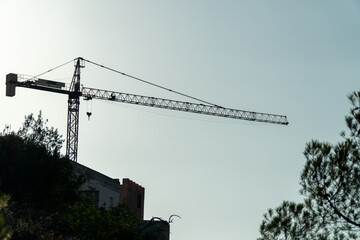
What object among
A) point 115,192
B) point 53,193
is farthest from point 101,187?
point 53,193

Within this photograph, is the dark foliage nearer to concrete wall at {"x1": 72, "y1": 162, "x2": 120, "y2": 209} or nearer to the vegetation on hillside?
the vegetation on hillside

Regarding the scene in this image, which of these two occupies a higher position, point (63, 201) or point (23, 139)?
point (23, 139)

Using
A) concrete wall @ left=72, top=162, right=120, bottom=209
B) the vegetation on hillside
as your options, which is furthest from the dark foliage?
concrete wall @ left=72, top=162, right=120, bottom=209

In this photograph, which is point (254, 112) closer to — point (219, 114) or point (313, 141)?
point (219, 114)

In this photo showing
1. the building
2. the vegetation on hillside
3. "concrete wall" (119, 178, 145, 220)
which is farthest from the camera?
"concrete wall" (119, 178, 145, 220)

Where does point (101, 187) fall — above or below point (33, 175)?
Answer: above

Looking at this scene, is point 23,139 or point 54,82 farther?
point 54,82

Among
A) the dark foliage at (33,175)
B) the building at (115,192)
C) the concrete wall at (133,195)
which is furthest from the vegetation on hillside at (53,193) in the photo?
the concrete wall at (133,195)

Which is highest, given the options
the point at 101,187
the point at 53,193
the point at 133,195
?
the point at 133,195

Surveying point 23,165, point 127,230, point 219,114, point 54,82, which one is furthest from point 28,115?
point 219,114

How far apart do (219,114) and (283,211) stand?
99891 mm

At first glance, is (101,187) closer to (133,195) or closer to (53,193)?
(133,195)

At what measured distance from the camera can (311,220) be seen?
32.4 meters

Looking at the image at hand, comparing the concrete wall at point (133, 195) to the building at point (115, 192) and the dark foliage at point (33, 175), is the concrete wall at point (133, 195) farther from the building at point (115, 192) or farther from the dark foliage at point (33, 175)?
the dark foliage at point (33, 175)
